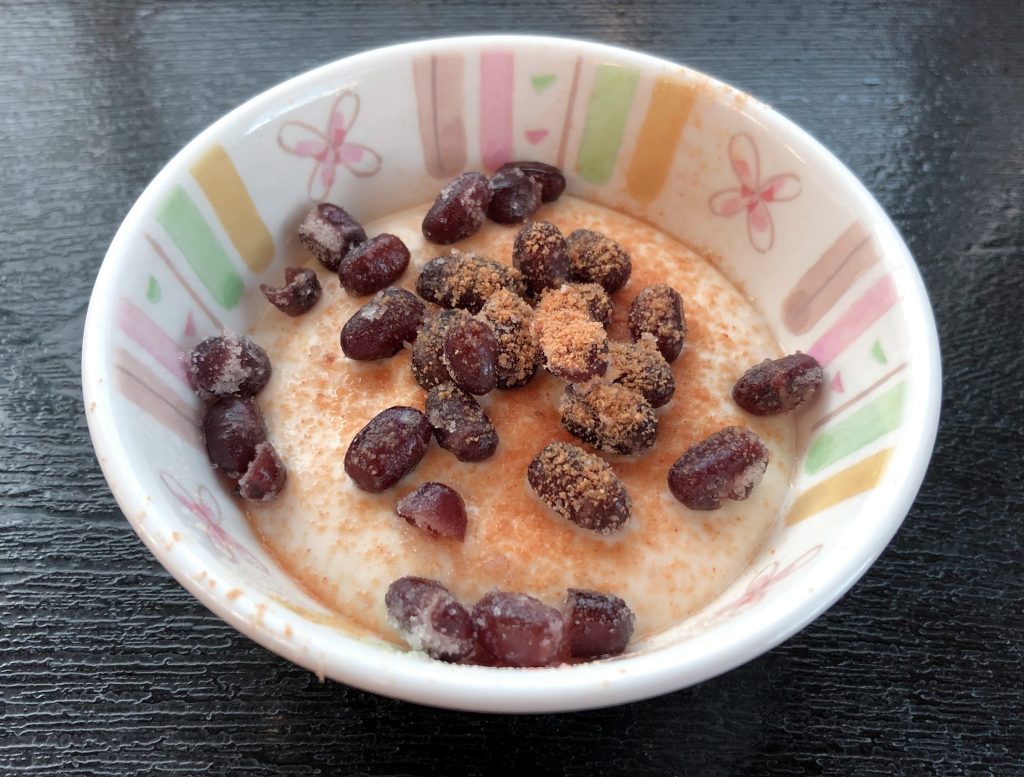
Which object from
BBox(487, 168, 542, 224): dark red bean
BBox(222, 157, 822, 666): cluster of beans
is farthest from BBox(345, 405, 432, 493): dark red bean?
BBox(487, 168, 542, 224): dark red bean

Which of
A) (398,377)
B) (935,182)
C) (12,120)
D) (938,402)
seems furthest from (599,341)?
(12,120)

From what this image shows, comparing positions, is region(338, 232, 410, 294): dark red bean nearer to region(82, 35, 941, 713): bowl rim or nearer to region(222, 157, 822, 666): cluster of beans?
region(222, 157, 822, 666): cluster of beans

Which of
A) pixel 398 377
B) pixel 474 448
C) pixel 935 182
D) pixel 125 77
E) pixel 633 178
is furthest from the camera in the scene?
pixel 125 77

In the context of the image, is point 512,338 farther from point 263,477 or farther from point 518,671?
point 518,671

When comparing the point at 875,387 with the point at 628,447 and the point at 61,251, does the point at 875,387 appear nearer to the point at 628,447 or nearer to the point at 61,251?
the point at 628,447

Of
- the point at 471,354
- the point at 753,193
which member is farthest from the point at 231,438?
the point at 753,193
